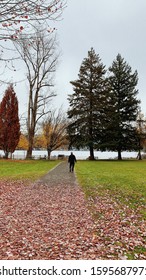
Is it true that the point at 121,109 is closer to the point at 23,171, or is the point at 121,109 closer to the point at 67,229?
the point at 23,171

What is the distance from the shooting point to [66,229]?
19.1 ft

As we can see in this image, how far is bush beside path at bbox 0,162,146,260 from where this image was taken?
456 cm

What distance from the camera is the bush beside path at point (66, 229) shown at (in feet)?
15.0

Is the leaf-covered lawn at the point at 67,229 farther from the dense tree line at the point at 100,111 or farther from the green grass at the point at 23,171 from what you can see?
the dense tree line at the point at 100,111

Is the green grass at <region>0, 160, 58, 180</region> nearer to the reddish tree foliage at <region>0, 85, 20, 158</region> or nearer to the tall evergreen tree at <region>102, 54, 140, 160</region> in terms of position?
the reddish tree foliage at <region>0, 85, 20, 158</region>

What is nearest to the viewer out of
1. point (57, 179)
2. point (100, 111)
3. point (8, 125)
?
point (57, 179)

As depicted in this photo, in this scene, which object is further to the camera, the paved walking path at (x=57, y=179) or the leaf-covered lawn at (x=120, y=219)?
the paved walking path at (x=57, y=179)

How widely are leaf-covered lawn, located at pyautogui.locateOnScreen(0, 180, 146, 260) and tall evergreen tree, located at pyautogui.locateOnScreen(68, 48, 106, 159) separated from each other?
32.8m

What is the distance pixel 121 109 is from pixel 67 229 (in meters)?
42.0

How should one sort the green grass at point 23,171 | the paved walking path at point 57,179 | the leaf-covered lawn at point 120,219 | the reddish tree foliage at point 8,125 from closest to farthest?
the leaf-covered lawn at point 120,219, the paved walking path at point 57,179, the green grass at point 23,171, the reddish tree foliage at point 8,125

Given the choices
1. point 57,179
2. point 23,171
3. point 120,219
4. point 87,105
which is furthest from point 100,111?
point 120,219

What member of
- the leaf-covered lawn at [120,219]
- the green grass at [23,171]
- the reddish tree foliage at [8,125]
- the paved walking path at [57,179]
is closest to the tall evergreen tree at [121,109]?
the reddish tree foliage at [8,125]
